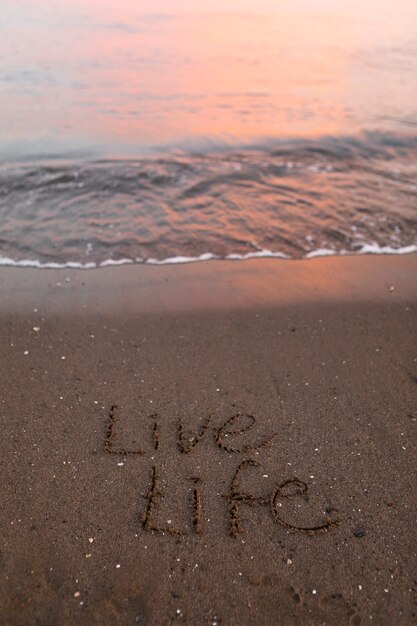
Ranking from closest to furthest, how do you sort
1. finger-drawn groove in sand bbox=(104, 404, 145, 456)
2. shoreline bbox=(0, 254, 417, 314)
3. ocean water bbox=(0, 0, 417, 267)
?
finger-drawn groove in sand bbox=(104, 404, 145, 456) < shoreline bbox=(0, 254, 417, 314) < ocean water bbox=(0, 0, 417, 267)

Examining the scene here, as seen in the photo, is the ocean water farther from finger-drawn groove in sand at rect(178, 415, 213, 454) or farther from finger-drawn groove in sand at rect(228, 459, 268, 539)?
finger-drawn groove in sand at rect(228, 459, 268, 539)

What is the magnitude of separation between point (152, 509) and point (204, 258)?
274cm

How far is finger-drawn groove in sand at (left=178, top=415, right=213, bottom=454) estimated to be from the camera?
258 cm

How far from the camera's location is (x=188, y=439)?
2.64m

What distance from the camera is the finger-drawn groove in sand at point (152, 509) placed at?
2193 mm

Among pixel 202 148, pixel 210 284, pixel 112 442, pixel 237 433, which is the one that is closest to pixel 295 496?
pixel 237 433

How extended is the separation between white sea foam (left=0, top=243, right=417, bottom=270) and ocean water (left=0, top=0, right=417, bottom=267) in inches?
1.0

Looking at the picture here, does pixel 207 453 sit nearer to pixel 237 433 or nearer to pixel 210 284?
pixel 237 433

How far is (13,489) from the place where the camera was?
235 cm

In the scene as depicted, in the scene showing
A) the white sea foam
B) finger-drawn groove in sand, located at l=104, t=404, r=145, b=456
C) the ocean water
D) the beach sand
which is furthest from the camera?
the ocean water

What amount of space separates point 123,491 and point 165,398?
68 centimetres

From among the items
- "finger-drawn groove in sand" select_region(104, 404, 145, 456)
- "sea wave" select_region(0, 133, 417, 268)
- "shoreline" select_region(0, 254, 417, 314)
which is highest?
"sea wave" select_region(0, 133, 417, 268)

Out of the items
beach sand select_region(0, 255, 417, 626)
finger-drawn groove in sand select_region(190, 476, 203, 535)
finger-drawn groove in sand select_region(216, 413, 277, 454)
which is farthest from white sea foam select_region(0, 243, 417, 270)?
finger-drawn groove in sand select_region(190, 476, 203, 535)

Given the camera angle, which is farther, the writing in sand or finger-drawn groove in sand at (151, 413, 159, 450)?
finger-drawn groove in sand at (151, 413, 159, 450)
